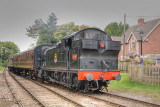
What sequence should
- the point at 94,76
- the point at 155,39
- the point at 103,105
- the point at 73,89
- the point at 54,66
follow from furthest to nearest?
the point at 155,39, the point at 54,66, the point at 73,89, the point at 94,76, the point at 103,105

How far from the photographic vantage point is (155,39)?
35.5 m

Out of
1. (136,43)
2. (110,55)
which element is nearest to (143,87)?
(110,55)

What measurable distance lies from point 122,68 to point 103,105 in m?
15.1

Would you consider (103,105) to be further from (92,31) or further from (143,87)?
(143,87)

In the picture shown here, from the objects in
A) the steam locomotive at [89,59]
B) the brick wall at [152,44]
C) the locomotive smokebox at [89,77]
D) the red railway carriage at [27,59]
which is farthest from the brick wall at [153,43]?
the locomotive smokebox at [89,77]

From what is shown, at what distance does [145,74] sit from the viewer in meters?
13.2

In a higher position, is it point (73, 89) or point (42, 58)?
point (42, 58)

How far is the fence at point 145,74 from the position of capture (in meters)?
12.5

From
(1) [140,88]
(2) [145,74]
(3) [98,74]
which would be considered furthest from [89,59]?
(2) [145,74]

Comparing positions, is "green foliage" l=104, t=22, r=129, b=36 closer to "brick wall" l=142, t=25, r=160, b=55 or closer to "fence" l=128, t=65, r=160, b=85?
"brick wall" l=142, t=25, r=160, b=55

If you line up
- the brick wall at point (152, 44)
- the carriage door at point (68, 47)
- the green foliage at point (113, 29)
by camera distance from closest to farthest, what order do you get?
the carriage door at point (68, 47) → the brick wall at point (152, 44) → the green foliage at point (113, 29)

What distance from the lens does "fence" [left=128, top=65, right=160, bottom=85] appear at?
12.5m

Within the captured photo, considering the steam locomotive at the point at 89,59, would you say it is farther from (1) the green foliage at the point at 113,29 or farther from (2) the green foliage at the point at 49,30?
(1) the green foliage at the point at 113,29

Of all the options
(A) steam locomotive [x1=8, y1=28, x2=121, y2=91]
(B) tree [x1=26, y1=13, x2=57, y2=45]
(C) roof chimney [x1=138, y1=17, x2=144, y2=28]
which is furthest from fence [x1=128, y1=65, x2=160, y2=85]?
(B) tree [x1=26, y1=13, x2=57, y2=45]
